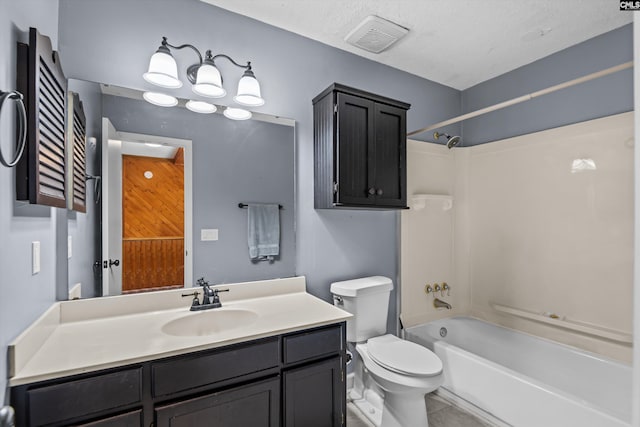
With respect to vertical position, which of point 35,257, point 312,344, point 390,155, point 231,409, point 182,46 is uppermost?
point 182,46

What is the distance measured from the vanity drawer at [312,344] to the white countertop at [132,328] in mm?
52

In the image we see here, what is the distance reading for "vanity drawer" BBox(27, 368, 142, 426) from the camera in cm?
100

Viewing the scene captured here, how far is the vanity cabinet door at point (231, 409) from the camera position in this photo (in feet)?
3.93

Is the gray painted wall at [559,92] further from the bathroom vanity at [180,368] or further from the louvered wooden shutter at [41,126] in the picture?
the louvered wooden shutter at [41,126]

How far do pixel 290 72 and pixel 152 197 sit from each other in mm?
1182

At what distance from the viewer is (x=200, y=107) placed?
70.6 inches

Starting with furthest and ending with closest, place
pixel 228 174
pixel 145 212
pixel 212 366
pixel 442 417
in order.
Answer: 1. pixel 442 417
2. pixel 228 174
3. pixel 145 212
4. pixel 212 366

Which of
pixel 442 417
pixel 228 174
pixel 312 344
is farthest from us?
pixel 442 417

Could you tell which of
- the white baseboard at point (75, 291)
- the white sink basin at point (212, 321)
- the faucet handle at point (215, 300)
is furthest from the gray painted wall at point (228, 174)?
the white baseboard at point (75, 291)

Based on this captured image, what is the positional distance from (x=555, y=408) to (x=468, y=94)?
101 inches

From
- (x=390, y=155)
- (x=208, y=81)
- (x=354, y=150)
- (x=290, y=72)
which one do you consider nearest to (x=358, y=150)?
(x=354, y=150)

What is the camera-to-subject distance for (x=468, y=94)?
10.0 ft

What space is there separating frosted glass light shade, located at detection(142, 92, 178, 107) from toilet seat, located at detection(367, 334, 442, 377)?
186 cm

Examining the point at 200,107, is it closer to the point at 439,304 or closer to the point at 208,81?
the point at 208,81
